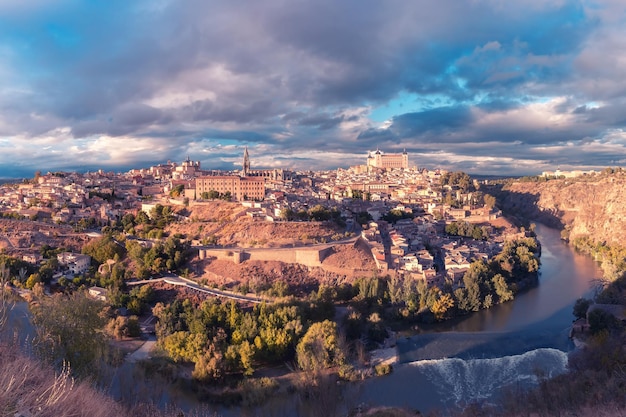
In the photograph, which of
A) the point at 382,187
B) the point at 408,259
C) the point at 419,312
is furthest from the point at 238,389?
the point at 382,187

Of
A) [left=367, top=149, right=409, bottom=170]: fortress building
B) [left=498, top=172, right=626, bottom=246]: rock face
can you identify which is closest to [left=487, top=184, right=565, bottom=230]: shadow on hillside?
[left=498, top=172, right=626, bottom=246]: rock face

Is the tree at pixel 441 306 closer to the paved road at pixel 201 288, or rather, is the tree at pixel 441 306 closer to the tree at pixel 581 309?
the tree at pixel 581 309

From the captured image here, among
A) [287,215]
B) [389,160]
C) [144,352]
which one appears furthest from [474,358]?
[389,160]

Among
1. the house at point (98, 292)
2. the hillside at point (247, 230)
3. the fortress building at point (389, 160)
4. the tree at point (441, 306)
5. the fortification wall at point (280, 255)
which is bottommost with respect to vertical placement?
the tree at point (441, 306)

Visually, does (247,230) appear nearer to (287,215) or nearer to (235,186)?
(287,215)

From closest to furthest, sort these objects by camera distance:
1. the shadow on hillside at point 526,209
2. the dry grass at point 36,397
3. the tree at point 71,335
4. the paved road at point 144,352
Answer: the dry grass at point 36,397 < the tree at point 71,335 < the paved road at point 144,352 < the shadow on hillside at point 526,209

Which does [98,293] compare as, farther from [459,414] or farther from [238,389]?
[459,414]

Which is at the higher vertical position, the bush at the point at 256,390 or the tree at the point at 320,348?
the tree at the point at 320,348

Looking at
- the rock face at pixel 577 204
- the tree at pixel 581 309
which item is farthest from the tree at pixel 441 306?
the rock face at pixel 577 204

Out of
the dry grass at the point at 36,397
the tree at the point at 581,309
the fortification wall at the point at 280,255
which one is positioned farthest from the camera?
the fortification wall at the point at 280,255
